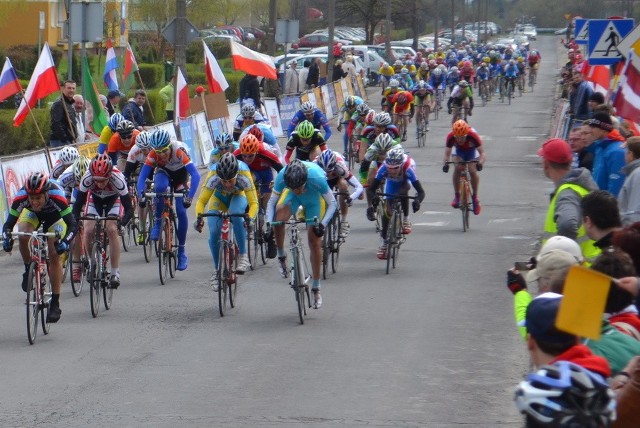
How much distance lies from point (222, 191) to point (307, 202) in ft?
3.34

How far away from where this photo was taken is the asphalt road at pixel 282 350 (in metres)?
8.92

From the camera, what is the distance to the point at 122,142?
54.8ft

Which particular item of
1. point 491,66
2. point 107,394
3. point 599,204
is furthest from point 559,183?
point 491,66

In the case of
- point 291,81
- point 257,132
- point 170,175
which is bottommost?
point 170,175

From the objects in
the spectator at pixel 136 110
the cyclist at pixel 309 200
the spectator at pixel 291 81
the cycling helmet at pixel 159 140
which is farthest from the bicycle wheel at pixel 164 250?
the spectator at pixel 291 81

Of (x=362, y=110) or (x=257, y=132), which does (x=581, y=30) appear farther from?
(x=257, y=132)

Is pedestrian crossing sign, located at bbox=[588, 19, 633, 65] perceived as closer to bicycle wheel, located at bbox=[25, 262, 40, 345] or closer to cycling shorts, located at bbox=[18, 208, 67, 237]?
cycling shorts, located at bbox=[18, 208, 67, 237]

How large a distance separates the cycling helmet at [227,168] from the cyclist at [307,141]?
3.50 metres

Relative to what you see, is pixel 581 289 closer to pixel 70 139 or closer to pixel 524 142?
pixel 70 139

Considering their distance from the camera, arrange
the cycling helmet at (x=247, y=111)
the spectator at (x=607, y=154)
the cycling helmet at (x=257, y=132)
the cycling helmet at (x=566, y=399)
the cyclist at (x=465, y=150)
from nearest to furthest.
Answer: the cycling helmet at (x=566, y=399)
the spectator at (x=607, y=154)
the cycling helmet at (x=257, y=132)
the cycling helmet at (x=247, y=111)
the cyclist at (x=465, y=150)

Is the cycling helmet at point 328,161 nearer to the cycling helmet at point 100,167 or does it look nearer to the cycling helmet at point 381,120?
the cycling helmet at point 100,167

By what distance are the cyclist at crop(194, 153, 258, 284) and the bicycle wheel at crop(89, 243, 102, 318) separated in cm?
104

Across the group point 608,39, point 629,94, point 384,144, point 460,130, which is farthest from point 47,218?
point 608,39

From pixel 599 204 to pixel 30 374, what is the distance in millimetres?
4831
